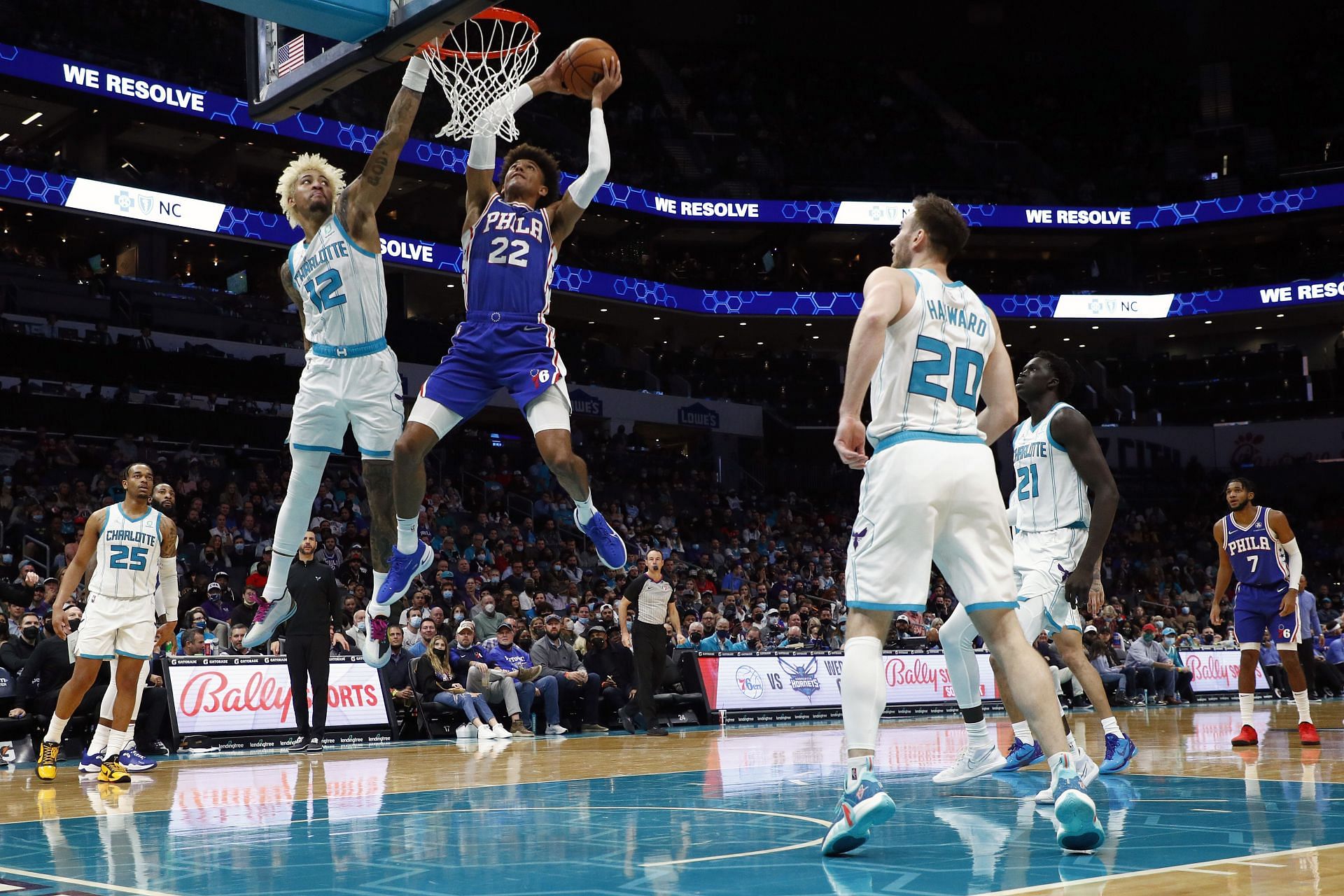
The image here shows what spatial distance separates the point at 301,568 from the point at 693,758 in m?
4.70

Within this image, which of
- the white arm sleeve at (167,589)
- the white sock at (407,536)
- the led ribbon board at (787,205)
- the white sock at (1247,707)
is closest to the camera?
the white sock at (407,536)

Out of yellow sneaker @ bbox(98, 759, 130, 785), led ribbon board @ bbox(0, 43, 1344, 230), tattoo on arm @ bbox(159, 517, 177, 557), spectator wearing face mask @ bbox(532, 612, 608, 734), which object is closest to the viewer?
yellow sneaker @ bbox(98, 759, 130, 785)

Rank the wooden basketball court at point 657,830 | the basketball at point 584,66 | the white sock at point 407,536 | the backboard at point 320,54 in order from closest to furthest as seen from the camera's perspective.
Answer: the wooden basketball court at point 657,830, the backboard at point 320,54, the basketball at point 584,66, the white sock at point 407,536

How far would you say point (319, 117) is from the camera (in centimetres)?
2730

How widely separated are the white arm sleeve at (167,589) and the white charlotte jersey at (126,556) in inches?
8.0

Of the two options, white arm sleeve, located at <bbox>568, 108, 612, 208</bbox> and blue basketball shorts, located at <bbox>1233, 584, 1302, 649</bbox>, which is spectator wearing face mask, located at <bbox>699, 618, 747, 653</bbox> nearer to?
blue basketball shorts, located at <bbox>1233, 584, 1302, 649</bbox>

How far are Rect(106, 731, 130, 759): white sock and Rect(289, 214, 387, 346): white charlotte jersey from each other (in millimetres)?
4614

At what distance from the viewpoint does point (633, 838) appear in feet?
18.0

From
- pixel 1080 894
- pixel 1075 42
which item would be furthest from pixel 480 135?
pixel 1075 42

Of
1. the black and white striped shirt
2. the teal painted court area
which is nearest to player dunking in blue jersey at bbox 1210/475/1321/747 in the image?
the teal painted court area

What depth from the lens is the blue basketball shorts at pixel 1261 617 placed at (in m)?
11.1

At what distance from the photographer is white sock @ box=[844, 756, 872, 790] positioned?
4.79 metres

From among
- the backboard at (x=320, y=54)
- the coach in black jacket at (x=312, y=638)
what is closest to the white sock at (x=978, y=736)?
the backboard at (x=320, y=54)

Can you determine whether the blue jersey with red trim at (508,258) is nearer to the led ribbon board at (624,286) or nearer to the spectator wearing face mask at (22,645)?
the spectator wearing face mask at (22,645)
